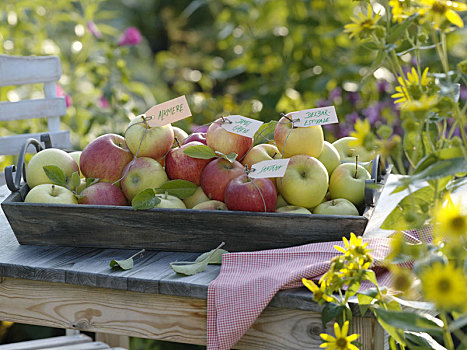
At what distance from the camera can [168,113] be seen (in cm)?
132

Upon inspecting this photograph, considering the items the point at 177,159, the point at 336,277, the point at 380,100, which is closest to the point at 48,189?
the point at 177,159

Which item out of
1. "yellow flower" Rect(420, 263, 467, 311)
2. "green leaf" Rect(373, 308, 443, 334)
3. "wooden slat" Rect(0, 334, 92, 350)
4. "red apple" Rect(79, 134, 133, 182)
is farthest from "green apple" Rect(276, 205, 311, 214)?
"wooden slat" Rect(0, 334, 92, 350)

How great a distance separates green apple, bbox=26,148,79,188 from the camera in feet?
4.34

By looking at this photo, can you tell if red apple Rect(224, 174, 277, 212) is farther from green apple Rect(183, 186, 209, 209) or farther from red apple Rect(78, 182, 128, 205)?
red apple Rect(78, 182, 128, 205)

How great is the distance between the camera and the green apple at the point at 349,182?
1.21m

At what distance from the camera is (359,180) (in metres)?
1.22

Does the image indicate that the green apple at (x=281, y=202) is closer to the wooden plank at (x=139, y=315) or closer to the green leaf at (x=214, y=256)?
the green leaf at (x=214, y=256)

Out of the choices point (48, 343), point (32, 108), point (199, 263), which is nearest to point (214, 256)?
point (199, 263)

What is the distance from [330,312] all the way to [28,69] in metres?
1.61

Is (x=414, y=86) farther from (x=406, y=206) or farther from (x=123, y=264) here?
(x=123, y=264)

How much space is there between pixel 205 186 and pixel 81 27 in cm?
194

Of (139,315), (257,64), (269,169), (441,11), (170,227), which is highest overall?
(441,11)

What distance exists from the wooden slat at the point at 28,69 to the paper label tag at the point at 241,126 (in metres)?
1.04

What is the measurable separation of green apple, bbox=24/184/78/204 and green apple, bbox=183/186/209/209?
0.23 metres
